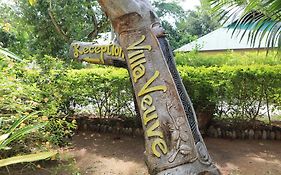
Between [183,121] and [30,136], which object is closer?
[183,121]

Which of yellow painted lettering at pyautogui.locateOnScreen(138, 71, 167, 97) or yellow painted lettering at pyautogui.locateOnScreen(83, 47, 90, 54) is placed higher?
yellow painted lettering at pyautogui.locateOnScreen(83, 47, 90, 54)

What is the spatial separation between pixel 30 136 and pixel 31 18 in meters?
6.35

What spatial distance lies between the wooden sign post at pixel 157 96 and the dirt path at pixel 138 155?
2469 millimetres

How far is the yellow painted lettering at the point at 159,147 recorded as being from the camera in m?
1.66

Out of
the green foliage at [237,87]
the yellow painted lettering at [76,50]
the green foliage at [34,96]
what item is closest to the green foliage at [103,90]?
the green foliage at [34,96]

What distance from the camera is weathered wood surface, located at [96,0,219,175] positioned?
1.66m

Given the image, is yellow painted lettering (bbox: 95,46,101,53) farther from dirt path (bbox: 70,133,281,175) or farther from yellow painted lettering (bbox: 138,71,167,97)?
dirt path (bbox: 70,133,281,175)

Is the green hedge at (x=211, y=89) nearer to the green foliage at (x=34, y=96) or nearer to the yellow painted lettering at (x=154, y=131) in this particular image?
the green foliage at (x=34, y=96)

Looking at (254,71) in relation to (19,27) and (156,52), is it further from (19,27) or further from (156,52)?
(19,27)

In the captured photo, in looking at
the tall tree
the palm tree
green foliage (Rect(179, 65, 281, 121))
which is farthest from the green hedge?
the tall tree

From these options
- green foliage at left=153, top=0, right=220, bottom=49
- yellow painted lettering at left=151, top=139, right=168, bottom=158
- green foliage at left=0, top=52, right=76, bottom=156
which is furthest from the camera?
green foliage at left=153, top=0, right=220, bottom=49

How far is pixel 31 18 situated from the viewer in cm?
923

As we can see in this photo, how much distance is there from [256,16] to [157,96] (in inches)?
66.8

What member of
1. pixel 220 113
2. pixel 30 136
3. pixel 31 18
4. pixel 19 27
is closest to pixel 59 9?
pixel 31 18
